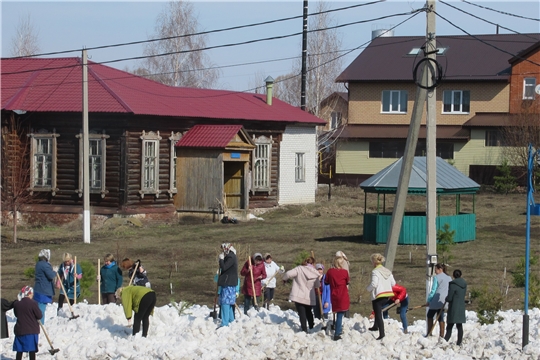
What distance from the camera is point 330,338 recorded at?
1321 cm

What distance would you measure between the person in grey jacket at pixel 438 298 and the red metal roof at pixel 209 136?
18670mm

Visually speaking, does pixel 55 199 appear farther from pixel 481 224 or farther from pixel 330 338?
pixel 330 338

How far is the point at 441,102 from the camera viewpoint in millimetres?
47469

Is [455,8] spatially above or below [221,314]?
above

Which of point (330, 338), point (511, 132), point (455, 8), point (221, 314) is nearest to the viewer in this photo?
point (330, 338)

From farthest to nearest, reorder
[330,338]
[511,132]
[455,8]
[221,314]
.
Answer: [511,132] → [455,8] → [221,314] → [330,338]

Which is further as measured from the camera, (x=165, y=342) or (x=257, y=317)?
(x=257, y=317)

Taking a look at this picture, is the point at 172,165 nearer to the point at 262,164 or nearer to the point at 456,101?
the point at 262,164

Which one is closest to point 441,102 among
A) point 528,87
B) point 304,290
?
point 528,87

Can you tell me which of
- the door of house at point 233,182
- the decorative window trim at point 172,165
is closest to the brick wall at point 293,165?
the door of house at point 233,182

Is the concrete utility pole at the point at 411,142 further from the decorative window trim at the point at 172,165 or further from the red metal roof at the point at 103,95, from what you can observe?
the decorative window trim at the point at 172,165

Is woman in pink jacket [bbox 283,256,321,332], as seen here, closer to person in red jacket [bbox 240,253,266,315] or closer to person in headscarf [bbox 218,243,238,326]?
person in headscarf [bbox 218,243,238,326]

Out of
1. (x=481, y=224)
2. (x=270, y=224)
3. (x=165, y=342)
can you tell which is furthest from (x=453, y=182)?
(x=165, y=342)

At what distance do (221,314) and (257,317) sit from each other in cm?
64
